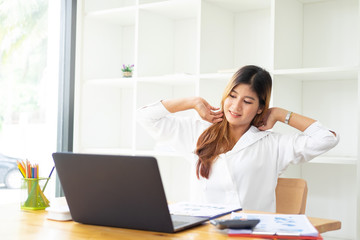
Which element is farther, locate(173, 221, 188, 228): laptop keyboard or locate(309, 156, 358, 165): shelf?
locate(309, 156, 358, 165): shelf

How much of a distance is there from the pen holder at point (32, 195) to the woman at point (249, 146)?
829 mm

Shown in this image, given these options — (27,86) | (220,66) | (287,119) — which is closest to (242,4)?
(220,66)

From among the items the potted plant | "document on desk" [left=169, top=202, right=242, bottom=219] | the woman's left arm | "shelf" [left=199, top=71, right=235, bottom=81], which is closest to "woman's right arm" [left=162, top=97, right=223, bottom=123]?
the woman's left arm

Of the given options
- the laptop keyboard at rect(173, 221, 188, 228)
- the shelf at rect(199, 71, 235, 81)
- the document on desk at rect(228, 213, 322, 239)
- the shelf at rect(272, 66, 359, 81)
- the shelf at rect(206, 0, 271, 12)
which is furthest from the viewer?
the shelf at rect(206, 0, 271, 12)

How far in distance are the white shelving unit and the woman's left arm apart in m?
0.32

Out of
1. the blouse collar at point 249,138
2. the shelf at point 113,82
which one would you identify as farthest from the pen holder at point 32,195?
the shelf at point 113,82

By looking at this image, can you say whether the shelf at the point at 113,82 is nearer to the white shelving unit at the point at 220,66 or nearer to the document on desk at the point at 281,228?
the white shelving unit at the point at 220,66

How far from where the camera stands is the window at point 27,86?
10.4ft

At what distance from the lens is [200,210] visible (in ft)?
5.17

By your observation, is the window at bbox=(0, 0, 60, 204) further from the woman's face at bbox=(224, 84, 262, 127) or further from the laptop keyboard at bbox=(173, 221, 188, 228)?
the laptop keyboard at bbox=(173, 221, 188, 228)

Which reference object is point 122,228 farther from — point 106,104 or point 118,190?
point 106,104

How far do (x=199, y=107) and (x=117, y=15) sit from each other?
136cm

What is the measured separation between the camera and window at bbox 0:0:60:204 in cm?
317

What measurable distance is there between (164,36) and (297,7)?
A: 37.8 inches
